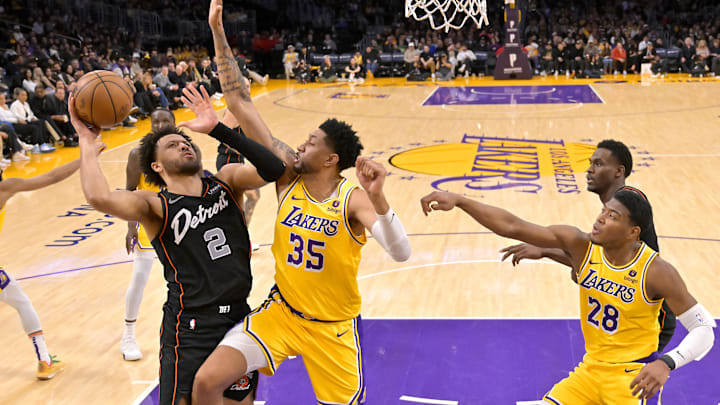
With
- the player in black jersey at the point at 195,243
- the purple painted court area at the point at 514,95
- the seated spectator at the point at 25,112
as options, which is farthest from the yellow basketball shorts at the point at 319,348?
the purple painted court area at the point at 514,95

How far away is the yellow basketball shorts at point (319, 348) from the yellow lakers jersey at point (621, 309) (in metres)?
1.19

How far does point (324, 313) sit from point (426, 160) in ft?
28.1

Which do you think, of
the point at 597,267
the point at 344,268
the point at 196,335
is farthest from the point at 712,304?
the point at 196,335

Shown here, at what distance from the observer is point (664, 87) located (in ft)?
69.4

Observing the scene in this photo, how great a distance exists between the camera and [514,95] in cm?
2036

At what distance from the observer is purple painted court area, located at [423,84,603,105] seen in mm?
19031

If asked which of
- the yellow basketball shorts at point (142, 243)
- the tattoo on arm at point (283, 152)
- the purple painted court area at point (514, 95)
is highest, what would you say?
the tattoo on arm at point (283, 152)

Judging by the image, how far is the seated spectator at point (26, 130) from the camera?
13179 mm

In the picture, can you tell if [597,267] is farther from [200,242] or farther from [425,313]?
[425,313]

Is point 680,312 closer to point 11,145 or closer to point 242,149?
point 242,149

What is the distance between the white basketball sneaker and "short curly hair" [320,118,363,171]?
8.26 feet

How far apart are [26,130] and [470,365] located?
11.3m

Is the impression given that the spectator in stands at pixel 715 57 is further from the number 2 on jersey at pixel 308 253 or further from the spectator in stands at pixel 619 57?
the number 2 on jersey at pixel 308 253

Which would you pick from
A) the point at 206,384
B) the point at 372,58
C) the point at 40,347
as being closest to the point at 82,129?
the point at 206,384
